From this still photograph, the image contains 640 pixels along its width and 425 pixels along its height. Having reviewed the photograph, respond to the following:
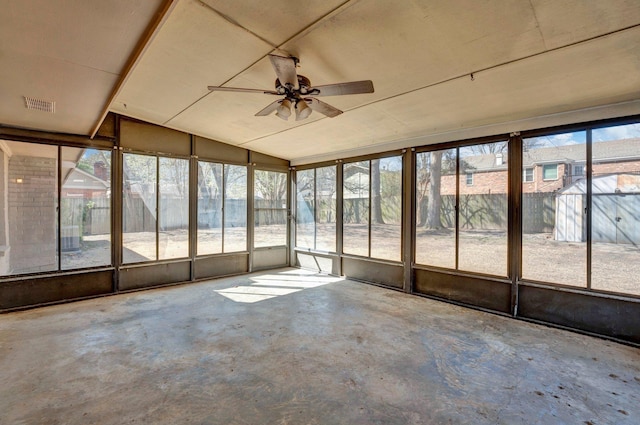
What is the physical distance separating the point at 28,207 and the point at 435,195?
660 cm

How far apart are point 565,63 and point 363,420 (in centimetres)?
358

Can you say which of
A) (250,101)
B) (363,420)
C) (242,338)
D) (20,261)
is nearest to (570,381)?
(363,420)

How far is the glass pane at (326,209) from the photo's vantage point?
22.4 ft

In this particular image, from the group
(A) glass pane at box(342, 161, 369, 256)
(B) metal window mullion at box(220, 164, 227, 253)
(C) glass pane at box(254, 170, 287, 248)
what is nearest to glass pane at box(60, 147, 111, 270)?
(B) metal window mullion at box(220, 164, 227, 253)

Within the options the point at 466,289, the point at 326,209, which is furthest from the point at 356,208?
the point at 466,289

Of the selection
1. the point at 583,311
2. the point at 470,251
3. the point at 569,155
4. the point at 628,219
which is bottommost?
the point at 583,311

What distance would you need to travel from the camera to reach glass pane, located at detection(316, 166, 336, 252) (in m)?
6.82

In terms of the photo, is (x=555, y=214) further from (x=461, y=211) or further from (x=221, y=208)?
(x=221, y=208)

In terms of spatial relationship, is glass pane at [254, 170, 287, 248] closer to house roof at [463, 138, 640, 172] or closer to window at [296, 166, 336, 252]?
window at [296, 166, 336, 252]

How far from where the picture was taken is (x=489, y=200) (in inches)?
181

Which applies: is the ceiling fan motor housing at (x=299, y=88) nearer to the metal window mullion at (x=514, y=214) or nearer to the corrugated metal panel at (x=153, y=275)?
the metal window mullion at (x=514, y=214)

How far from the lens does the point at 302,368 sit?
9.46 ft

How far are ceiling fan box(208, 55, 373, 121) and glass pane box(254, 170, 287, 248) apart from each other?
3.69m

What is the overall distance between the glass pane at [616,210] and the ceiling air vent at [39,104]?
6.86 m
